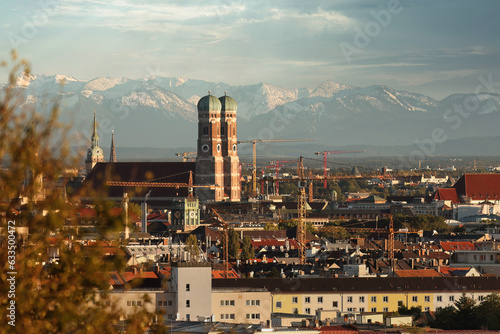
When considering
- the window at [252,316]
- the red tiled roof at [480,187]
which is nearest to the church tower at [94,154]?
the red tiled roof at [480,187]

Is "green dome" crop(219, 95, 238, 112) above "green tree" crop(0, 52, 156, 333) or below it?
above

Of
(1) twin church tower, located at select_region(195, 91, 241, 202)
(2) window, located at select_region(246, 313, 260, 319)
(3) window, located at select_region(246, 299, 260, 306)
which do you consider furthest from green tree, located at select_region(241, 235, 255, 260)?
(1) twin church tower, located at select_region(195, 91, 241, 202)

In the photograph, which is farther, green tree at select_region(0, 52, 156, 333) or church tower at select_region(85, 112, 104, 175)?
church tower at select_region(85, 112, 104, 175)

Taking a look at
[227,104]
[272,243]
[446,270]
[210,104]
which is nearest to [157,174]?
[210,104]

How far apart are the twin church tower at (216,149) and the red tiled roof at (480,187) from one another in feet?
143

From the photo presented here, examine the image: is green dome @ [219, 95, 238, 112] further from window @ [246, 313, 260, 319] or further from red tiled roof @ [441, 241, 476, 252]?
window @ [246, 313, 260, 319]

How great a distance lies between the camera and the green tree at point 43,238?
10.8m

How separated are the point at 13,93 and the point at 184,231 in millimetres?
101591

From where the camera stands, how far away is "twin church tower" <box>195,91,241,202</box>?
149 m

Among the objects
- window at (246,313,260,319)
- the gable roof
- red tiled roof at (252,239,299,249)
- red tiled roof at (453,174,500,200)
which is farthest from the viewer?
red tiled roof at (453,174,500,200)

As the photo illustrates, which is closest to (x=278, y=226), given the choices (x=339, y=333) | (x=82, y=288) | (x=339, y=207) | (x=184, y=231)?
(x=184, y=231)

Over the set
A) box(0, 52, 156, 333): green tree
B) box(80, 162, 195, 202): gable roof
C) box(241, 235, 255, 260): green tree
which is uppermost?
box(80, 162, 195, 202): gable roof

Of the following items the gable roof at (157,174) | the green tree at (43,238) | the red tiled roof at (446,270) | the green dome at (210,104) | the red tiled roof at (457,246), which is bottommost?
the green tree at (43,238)

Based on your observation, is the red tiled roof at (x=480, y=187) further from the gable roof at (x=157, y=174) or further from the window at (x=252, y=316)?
the window at (x=252, y=316)
